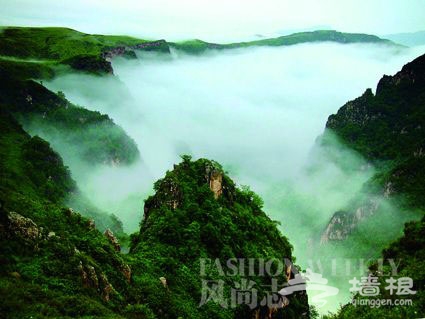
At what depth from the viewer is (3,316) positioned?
21.3m

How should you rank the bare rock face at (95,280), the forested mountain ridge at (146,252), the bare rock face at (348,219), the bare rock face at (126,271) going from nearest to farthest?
the forested mountain ridge at (146,252), the bare rock face at (95,280), the bare rock face at (126,271), the bare rock face at (348,219)

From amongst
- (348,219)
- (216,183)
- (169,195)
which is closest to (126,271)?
(169,195)

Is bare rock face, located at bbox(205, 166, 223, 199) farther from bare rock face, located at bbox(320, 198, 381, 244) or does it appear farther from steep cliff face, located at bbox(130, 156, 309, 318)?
bare rock face, located at bbox(320, 198, 381, 244)

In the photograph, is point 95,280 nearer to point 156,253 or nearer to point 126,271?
point 126,271

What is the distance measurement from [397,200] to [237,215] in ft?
394

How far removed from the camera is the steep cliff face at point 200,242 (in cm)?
4088

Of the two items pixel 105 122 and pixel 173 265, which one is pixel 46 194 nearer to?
pixel 173 265

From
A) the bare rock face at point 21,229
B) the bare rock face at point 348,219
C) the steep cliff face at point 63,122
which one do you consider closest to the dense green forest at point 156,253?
the bare rock face at point 21,229

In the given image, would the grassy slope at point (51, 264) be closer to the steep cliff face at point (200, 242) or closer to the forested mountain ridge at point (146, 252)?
the forested mountain ridge at point (146, 252)

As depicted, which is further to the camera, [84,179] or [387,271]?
[84,179]

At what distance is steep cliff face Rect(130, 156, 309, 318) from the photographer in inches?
1609

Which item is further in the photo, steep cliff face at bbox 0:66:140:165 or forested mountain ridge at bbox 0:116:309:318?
steep cliff face at bbox 0:66:140:165

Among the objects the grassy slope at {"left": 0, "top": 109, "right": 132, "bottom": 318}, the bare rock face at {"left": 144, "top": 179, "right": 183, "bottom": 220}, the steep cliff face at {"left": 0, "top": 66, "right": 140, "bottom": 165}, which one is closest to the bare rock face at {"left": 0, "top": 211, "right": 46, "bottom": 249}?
the grassy slope at {"left": 0, "top": 109, "right": 132, "bottom": 318}

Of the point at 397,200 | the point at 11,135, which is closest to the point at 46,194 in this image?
the point at 11,135
